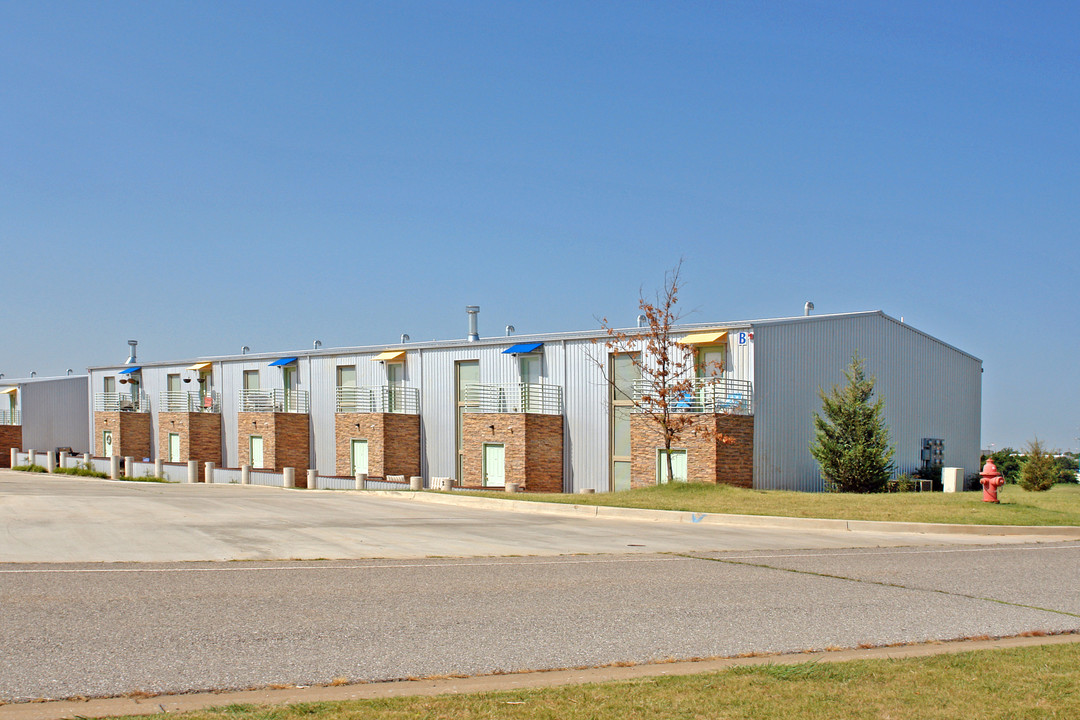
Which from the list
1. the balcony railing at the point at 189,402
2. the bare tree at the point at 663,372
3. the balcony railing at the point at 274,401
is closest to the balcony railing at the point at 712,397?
the bare tree at the point at 663,372

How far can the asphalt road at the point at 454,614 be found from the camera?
22.2 ft

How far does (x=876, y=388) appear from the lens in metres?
33.5

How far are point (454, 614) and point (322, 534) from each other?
302 inches

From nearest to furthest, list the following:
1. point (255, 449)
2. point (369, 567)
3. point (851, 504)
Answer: point (369, 567), point (851, 504), point (255, 449)

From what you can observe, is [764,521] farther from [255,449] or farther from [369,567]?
[255,449]

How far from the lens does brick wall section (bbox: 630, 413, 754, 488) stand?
90.3 ft

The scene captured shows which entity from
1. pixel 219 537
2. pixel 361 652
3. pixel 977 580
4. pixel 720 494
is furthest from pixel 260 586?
pixel 720 494

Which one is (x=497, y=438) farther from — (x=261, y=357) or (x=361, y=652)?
(x=361, y=652)

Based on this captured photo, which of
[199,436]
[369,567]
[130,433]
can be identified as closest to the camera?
[369,567]

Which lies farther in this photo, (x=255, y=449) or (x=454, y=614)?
(x=255, y=449)

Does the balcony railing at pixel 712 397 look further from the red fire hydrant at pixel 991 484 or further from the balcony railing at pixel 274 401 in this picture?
the balcony railing at pixel 274 401

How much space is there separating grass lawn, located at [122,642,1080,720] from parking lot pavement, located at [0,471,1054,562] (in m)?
7.28

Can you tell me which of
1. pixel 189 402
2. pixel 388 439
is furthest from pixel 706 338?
pixel 189 402

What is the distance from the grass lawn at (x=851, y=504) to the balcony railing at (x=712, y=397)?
3.92m
